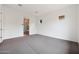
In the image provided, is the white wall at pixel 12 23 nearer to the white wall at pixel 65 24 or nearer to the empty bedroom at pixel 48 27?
the empty bedroom at pixel 48 27

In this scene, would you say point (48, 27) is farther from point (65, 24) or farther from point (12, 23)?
point (12, 23)

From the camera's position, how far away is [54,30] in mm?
5910

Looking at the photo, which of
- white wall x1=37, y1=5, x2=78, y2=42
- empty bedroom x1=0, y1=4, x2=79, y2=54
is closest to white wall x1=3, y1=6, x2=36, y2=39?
empty bedroom x1=0, y1=4, x2=79, y2=54

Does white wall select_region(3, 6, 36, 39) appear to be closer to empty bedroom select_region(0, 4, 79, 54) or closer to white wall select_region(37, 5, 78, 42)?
empty bedroom select_region(0, 4, 79, 54)

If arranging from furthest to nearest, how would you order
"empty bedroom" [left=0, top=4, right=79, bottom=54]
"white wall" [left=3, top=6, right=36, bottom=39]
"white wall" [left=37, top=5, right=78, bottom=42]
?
"white wall" [left=3, top=6, right=36, bottom=39], "white wall" [left=37, top=5, right=78, bottom=42], "empty bedroom" [left=0, top=4, right=79, bottom=54]

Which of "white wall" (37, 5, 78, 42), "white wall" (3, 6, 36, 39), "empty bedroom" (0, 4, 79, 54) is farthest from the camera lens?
"white wall" (3, 6, 36, 39)

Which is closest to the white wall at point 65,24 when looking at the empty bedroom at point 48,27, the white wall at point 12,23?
the empty bedroom at point 48,27

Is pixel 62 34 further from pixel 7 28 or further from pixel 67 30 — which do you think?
pixel 7 28

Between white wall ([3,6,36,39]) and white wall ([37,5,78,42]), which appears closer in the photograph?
white wall ([37,5,78,42])

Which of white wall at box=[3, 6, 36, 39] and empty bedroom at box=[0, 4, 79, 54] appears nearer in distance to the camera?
empty bedroom at box=[0, 4, 79, 54]

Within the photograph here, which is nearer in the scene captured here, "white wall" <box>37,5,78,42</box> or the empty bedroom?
the empty bedroom

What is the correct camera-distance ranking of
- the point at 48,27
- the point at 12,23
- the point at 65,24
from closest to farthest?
the point at 65,24, the point at 12,23, the point at 48,27

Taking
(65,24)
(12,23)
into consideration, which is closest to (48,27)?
(65,24)
